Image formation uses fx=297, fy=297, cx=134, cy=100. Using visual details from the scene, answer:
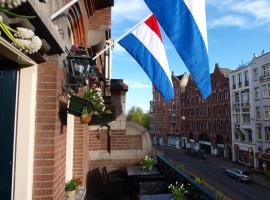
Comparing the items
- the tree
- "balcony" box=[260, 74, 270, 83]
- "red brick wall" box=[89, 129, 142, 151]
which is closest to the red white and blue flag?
"red brick wall" box=[89, 129, 142, 151]

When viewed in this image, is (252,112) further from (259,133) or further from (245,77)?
(245,77)

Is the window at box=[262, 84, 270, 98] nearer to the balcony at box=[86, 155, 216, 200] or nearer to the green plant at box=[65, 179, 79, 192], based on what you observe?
the balcony at box=[86, 155, 216, 200]

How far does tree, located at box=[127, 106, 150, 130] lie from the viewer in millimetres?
87162

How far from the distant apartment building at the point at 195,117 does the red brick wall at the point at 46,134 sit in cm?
4412

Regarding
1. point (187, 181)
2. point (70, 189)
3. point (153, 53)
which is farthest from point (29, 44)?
point (153, 53)

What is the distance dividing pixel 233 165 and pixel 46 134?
135ft

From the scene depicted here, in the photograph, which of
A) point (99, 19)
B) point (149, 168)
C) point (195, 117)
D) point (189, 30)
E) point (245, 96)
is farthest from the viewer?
point (195, 117)

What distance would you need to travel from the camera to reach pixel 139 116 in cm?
8950

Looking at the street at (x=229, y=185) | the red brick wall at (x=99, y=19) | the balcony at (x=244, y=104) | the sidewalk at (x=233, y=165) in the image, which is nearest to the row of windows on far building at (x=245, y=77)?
the balcony at (x=244, y=104)

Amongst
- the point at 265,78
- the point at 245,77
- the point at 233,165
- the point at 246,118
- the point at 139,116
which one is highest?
the point at 245,77

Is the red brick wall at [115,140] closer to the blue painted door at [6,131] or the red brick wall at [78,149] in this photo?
the red brick wall at [78,149]

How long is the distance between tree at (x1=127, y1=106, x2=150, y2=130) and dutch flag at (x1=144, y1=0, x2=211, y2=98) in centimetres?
7955

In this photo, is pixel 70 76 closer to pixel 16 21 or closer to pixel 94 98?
pixel 94 98

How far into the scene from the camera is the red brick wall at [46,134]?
10.5 ft
